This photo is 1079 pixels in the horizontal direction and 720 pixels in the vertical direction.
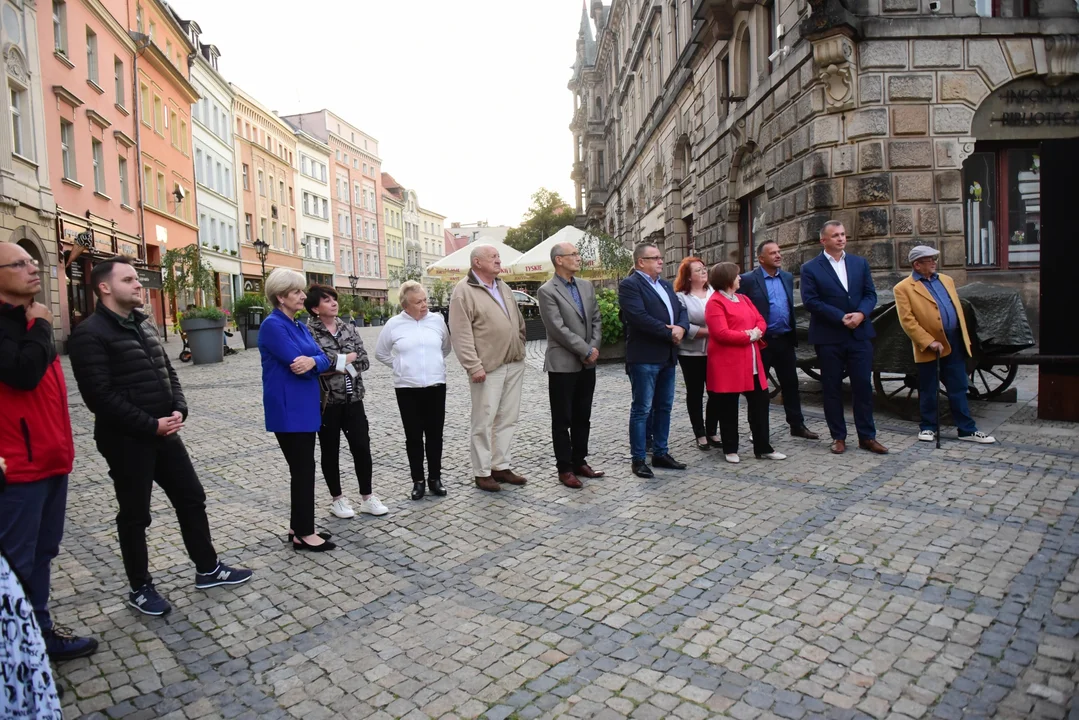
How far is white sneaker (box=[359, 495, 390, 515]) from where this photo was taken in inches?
215

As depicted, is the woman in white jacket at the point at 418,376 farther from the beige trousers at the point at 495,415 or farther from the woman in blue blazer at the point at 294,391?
the woman in blue blazer at the point at 294,391

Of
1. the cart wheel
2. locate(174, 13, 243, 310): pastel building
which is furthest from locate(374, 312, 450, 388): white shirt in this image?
locate(174, 13, 243, 310): pastel building

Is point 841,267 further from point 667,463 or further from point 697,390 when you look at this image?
point 667,463

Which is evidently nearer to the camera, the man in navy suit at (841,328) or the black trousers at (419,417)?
the black trousers at (419,417)

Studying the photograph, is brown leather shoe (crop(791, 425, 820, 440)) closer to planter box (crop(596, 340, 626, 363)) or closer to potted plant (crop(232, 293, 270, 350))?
planter box (crop(596, 340, 626, 363))

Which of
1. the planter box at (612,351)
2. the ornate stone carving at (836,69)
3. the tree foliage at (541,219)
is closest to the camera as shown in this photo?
the ornate stone carving at (836,69)

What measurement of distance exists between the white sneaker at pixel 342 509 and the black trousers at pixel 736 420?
128 inches

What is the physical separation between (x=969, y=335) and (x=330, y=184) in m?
70.1

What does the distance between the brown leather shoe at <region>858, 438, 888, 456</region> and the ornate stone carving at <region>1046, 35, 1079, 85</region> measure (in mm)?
8932

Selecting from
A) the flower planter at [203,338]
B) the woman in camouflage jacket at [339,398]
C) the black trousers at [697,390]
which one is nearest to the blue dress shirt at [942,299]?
the black trousers at [697,390]

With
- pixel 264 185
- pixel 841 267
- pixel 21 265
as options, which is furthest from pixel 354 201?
pixel 21 265

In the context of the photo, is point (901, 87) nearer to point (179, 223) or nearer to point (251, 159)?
point (179, 223)

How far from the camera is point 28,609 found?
2.32 meters

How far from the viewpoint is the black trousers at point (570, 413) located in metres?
6.19
